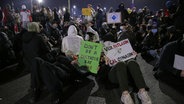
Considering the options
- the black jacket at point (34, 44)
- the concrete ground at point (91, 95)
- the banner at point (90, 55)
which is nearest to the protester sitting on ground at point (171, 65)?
the concrete ground at point (91, 95)

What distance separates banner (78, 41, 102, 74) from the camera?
4.84 meters

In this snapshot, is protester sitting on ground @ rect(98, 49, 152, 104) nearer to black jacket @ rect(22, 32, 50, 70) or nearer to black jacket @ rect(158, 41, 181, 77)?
black jacket @ rect(158, 41, 181, 77)

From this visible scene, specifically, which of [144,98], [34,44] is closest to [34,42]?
[34,44]

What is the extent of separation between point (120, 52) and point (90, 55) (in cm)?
70

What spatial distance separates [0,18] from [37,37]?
27.6 ft

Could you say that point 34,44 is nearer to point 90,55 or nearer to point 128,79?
point 90,55

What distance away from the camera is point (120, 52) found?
4.49 metres

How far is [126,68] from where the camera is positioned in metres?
4.04

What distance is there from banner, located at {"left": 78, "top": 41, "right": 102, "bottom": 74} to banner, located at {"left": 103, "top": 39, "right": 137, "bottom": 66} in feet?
1.03

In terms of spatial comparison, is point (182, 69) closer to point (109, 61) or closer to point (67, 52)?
point (109, 61)

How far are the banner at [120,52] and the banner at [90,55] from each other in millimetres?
313

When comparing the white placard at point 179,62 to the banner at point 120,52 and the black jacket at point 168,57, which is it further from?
the banner at point 120,52

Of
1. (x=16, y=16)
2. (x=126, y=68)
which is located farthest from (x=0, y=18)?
(x=126, y=68)

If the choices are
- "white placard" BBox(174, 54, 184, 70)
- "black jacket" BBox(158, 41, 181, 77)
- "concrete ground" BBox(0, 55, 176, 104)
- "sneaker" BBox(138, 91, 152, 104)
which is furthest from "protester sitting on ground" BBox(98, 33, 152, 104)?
"black jacket" BBox(158, 41, 181, 77)
